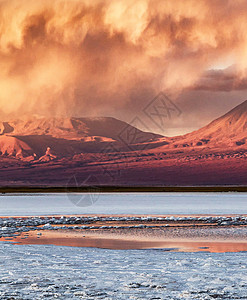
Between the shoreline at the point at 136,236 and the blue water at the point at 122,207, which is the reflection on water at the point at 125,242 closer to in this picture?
the shoreline at the point at 136,236

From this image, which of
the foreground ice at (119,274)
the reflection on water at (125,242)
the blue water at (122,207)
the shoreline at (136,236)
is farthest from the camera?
the blue water at (122,207)

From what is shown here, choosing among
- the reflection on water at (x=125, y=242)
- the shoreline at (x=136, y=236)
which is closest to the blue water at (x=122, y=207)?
the shoreline at (x=136, y=236)

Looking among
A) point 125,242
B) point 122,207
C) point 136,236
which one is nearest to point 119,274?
point 125,242

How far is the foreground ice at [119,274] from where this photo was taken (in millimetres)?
9852

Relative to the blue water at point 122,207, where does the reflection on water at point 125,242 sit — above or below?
below

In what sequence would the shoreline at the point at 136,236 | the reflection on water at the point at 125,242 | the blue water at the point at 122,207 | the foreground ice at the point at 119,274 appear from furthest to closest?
1. the blue water at the point at 122,207
2. the shoreline at the point at 136,236
3. the reflection on water at the point at 125,242
4. the foreground ice at the point at 119,274

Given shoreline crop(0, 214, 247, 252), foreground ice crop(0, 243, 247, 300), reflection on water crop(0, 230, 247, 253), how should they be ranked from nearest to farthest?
foreground ice crop(0, 243, 247, 300), reflection on water crop(0, 230, 247, 253), shoreline crop(0, 214, 247, 252)

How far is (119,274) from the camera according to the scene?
11820mm

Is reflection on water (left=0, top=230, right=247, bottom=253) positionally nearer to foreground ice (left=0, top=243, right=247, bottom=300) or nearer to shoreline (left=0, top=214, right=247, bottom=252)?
shoreline (left=0, top=214, right=247, bottom=252)

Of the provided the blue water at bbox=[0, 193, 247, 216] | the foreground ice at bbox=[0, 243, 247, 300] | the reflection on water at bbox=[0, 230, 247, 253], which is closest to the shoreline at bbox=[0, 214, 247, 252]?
the reflection on water at bbox=[0, 230, 247, 253]

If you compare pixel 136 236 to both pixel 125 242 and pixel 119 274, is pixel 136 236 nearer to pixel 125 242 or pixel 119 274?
pixel 125 242

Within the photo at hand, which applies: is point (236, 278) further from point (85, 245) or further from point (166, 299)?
point (85, 245)

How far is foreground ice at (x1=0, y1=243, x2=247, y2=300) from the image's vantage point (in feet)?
32.3

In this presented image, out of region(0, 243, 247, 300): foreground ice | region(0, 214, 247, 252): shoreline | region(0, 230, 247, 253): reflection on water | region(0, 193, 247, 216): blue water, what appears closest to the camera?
region(0, 243, 247, 300): foreground ice
